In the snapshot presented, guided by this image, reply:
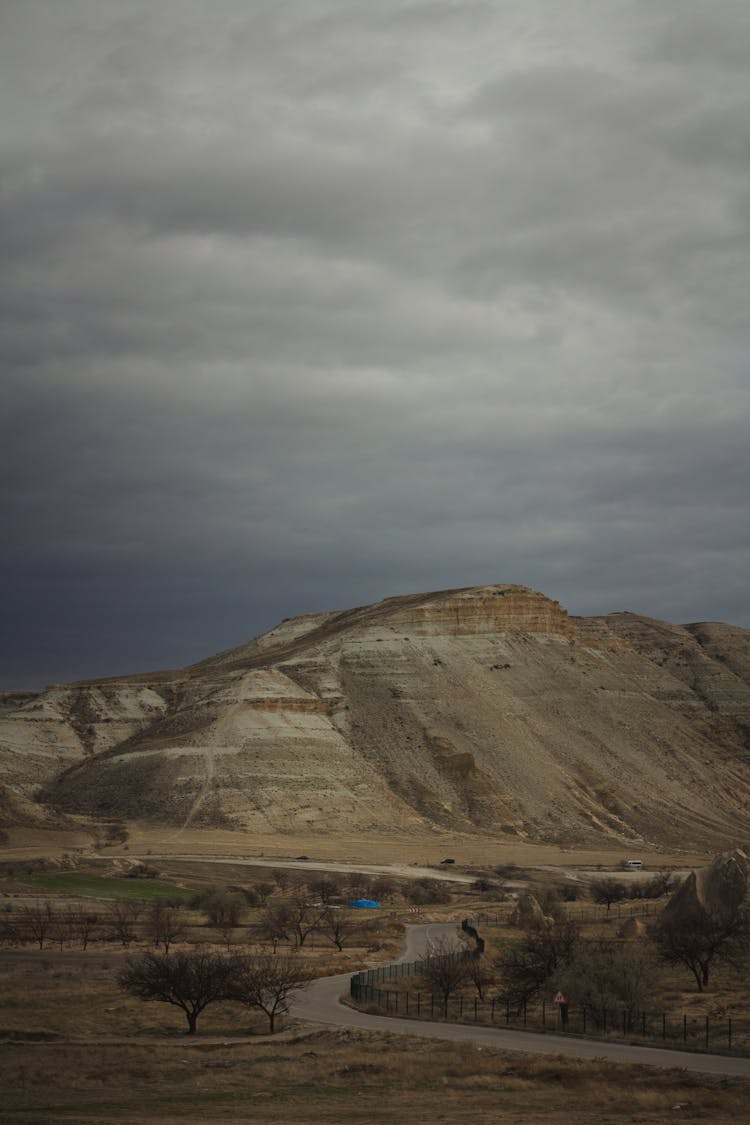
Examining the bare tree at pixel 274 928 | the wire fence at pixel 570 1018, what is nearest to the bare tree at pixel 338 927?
the bare tree at pixel 274 928

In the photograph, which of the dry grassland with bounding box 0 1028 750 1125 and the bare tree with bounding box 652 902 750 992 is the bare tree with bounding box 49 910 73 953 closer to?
the dry grassland with bounding box 0 1028 750 1125

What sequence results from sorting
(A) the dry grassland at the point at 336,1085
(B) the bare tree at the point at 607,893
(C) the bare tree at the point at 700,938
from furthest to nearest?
(B) the bare tree at the point at 607,893 < (C) the bare tree at the point at 700,938 < (A) the dry grassland at the point at 336,1085

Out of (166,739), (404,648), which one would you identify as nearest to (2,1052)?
(166,739)

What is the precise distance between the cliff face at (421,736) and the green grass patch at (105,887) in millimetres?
21712

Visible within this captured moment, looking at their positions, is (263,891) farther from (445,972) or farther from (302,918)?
(445,972)

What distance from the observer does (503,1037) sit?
29.8 m

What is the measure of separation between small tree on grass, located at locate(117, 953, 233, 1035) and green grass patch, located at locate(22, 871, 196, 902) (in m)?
30.9

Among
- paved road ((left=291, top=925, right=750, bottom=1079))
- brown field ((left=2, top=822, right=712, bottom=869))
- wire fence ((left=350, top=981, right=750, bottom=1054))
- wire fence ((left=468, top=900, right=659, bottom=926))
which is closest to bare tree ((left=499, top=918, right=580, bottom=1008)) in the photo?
wire fence ((left=350, top=981, right=750, bottom=1054))

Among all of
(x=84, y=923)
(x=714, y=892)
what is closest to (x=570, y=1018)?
(x=714, y=892)

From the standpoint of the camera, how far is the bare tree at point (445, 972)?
36.2 m

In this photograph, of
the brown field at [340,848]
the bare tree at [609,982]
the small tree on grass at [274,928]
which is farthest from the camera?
the brown field at [340,848]

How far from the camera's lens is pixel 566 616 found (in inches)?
5640

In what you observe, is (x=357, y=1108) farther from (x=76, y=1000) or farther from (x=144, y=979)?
(x=76, y=1000)

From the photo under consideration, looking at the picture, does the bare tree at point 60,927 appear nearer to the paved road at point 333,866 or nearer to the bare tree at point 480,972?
the bare tree at point 480,972
